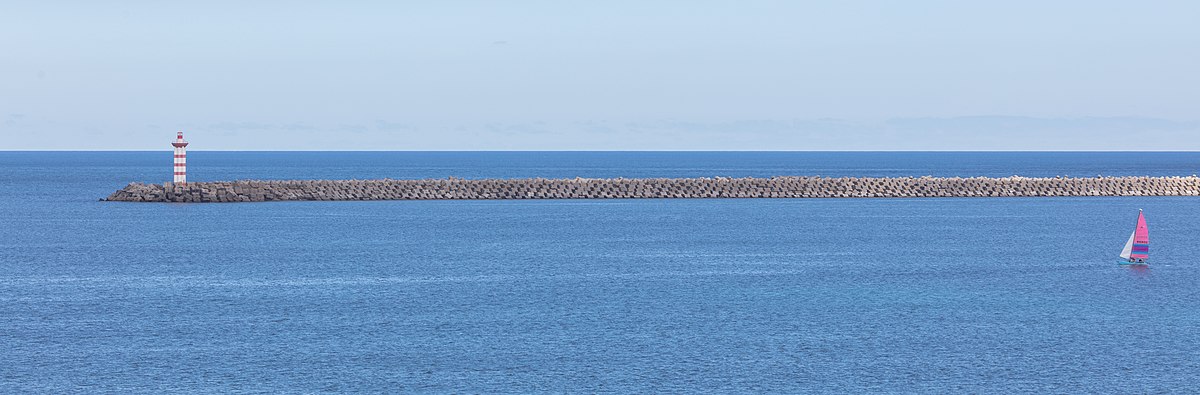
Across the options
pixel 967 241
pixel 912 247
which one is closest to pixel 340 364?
pixel 912 247

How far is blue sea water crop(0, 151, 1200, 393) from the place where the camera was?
819 inches

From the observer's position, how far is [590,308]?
93.1 ft

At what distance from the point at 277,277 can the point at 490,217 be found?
2475 cm

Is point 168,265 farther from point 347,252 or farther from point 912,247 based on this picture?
point 912,247

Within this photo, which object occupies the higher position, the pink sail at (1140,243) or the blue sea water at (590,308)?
the pink sail at (1140,243)

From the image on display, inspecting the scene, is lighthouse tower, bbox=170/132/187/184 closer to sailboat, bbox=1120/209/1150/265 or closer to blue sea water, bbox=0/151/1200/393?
blue sea water, bbox=0/151/1200/393

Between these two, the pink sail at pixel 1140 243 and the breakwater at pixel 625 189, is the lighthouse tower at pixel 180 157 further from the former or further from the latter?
the pink sail at pixel 1140 243

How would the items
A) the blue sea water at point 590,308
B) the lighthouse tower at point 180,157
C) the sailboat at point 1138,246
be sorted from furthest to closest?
the lighthouse tower at point 180,157 → the sailboat at point 1138,246 → the blue sea water at point 590,308

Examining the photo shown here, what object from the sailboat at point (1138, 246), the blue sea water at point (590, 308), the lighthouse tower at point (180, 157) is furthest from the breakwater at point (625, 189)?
the sailboat at point (1138, 246)

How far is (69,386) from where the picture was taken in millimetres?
19625

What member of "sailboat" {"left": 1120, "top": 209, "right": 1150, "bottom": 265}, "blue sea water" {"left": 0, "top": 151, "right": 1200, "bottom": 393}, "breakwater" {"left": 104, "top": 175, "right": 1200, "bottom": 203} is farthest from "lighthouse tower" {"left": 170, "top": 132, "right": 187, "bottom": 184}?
"sailboat" {"left": 1120, "top": 209, "right": 1150, "bottom": 265}

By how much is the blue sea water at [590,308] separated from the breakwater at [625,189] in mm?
15545

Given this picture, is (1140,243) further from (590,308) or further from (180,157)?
(180,157)

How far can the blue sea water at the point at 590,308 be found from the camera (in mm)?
20812
